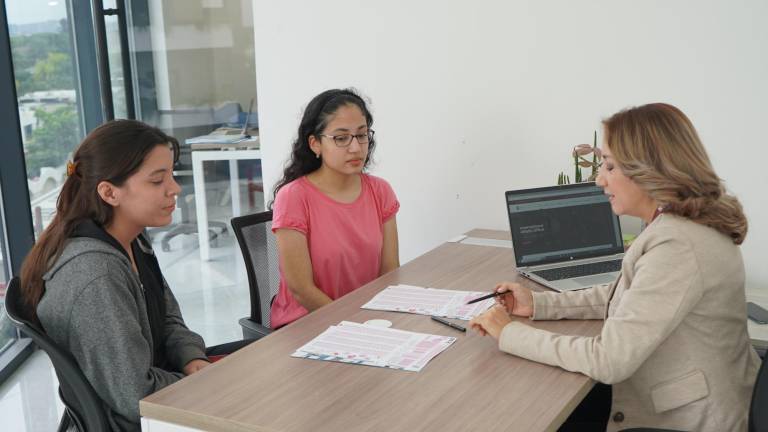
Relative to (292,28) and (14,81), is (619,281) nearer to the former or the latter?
(292,28)

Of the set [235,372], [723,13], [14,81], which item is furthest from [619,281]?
[14,81]

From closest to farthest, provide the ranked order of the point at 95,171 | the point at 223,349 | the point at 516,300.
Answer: the point at 95,171 → the point at 516,300 → the point at 223,349

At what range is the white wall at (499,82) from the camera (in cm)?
261

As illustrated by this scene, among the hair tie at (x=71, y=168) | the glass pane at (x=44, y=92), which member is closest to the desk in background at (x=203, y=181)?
the glass pane at (x=44, y=92)

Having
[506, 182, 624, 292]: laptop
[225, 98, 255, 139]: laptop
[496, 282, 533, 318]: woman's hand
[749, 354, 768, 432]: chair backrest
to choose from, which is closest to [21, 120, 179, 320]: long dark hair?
[496, 282, 533, 318]: woman's hand

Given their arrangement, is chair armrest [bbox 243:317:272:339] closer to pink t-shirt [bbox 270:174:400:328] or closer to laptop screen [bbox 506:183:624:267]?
pink t-shirt [bbox 270:174:400:328]

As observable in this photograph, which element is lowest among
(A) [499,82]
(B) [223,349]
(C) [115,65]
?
(B) [223,349]

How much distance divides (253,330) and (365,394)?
909 mm

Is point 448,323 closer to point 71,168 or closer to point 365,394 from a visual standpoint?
point 365,394

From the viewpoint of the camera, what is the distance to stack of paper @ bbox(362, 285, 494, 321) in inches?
79.0

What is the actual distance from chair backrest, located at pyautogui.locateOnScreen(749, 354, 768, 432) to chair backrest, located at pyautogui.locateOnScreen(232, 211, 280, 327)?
1.52 meters

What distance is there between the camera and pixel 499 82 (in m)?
3.00

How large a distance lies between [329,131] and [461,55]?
2.78 feet

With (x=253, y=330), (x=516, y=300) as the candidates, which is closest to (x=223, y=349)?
(x=253, y=330)
